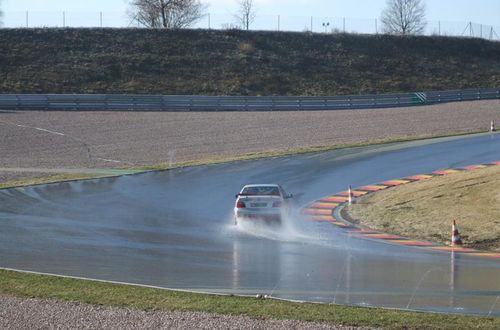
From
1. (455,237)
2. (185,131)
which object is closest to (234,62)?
(185,131)

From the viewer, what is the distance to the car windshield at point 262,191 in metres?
26.7

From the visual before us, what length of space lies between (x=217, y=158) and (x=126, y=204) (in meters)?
12.1

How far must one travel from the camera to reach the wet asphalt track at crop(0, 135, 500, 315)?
16234mm

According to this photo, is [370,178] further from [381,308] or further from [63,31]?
[63,31]

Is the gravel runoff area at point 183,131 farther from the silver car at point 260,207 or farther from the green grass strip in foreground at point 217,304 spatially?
the green grass strip in foreground at point 217,304

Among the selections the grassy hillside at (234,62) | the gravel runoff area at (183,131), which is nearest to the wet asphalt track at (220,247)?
the gravel runoff area at (183,131)

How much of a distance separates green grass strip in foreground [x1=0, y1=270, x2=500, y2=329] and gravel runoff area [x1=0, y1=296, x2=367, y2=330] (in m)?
0.32

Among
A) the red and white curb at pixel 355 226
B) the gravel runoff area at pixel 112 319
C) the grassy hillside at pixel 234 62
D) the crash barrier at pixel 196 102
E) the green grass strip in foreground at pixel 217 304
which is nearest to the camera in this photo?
the gravel runoff area at pixel 112 319

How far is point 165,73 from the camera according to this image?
74500 mm

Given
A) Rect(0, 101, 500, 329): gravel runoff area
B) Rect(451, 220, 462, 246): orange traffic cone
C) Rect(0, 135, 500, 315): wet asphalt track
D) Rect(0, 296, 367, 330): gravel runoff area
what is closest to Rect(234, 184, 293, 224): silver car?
Rect(0, 135, 500, 315): wet asphalt track

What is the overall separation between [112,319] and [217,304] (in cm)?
181

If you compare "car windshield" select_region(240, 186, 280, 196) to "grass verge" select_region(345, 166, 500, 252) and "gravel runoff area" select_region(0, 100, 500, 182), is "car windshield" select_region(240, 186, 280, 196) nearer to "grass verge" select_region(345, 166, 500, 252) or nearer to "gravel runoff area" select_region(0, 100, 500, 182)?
"grass verge" select_region(345, 166, 500, 252)

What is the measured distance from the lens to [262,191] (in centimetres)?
2691

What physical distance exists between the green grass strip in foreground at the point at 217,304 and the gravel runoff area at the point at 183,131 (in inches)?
795
